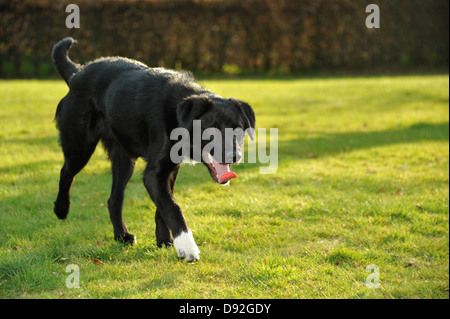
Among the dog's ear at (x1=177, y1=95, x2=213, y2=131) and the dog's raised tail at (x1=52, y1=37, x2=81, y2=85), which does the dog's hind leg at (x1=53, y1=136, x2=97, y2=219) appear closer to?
the dog's raised tail at (x1=52, y1=37, x2=81, y2=85)

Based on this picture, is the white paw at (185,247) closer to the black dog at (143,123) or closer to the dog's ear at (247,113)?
the black dog at (143,123)

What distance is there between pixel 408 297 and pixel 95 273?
97.4 inches

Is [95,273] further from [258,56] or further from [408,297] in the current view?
[258,56]

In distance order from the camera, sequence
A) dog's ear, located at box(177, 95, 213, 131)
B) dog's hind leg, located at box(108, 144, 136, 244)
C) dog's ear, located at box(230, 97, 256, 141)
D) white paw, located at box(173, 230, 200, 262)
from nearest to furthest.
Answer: white paw, located at box(173, 230, 200, 262), dog's ear, located at box(177, 95, 213, 131), dog's ear, located at box(230, 97, 256, 141), dog's hind leg, located at box(108, 144, 136, 244)

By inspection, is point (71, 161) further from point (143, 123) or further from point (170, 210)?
point (170, 210)

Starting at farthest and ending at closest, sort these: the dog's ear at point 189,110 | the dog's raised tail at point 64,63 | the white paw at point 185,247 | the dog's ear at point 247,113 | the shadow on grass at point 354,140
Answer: the shadow on grass at point 354,140, the dog's raised tail at point 64,63, the dog's ear at point 247,113, the dog's ear at point 189,110, the white paw at point 185,247

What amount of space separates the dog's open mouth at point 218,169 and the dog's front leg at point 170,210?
1.04 ft

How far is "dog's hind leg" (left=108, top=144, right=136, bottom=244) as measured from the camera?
16.3ft

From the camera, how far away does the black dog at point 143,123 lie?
4.20 m

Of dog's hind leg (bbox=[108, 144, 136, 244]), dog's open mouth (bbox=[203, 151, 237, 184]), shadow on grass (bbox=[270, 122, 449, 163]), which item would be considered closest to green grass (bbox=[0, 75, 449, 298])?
shadow on grass (bbox=[270, 122, 449, 163])

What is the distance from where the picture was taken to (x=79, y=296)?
3.77 metres

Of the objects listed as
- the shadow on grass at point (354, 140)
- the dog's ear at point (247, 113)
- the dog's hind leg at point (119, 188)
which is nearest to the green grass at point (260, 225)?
the shadow on grass at point (354, 140)

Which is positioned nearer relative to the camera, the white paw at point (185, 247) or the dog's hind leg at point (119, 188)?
the white paw at point (185, 247)

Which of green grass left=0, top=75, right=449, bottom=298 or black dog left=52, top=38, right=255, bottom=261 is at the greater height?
black dog left=52, top=38, right=255, bottom=261
